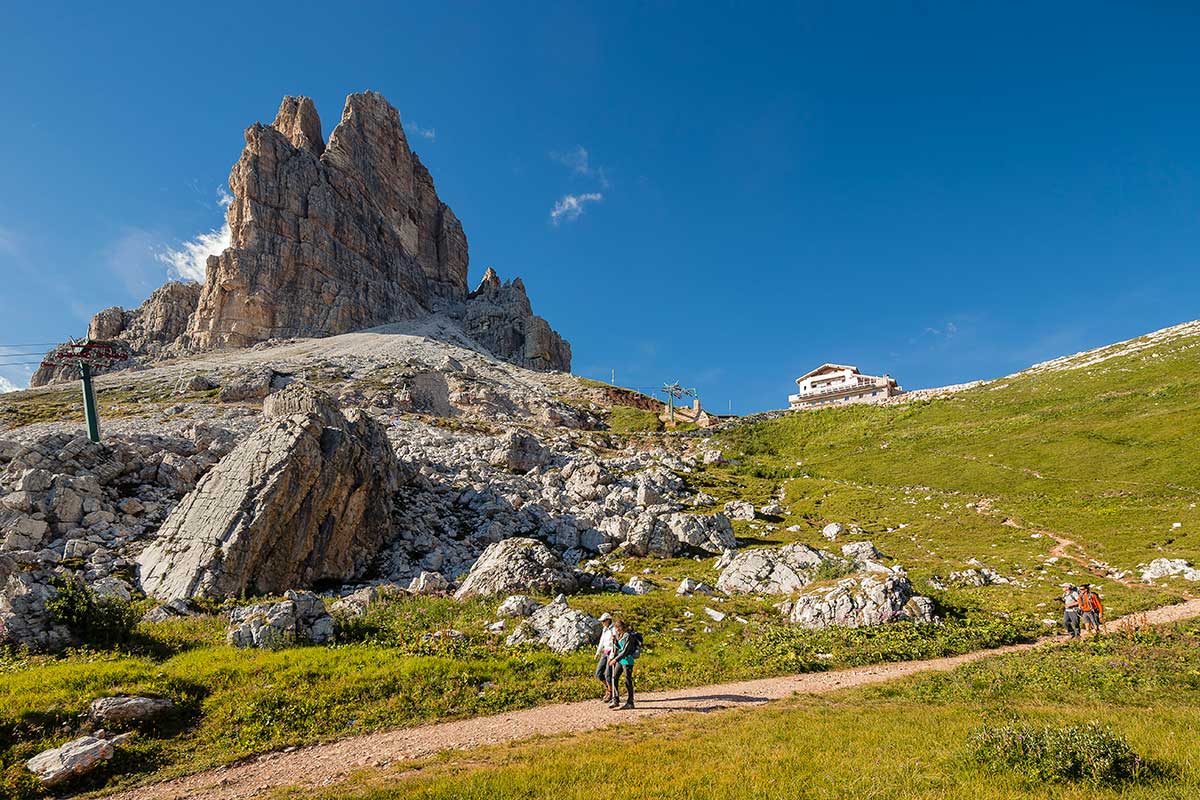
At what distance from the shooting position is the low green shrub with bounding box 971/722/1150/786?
8.93 metres

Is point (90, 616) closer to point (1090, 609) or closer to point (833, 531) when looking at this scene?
point (1090, 609)

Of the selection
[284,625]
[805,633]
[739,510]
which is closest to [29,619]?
[284,625]

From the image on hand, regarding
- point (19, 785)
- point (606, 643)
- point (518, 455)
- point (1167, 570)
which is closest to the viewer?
point (19, 785)

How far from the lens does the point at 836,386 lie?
14200 centimetres

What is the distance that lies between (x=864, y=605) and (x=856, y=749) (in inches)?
573

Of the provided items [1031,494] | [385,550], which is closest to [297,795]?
[385,550]

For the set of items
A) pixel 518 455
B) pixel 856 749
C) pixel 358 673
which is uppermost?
pixel 518 455

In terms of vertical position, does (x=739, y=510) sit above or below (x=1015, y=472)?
below

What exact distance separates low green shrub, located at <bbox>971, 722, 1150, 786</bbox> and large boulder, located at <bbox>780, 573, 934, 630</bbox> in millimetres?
13963

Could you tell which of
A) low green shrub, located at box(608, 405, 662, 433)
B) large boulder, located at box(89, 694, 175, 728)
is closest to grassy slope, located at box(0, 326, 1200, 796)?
large boulder, located at box(89, 694, 175, 728)

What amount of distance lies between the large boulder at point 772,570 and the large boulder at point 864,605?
15.0 feet

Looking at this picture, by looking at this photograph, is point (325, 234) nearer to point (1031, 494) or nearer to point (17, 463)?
point (17, 463)

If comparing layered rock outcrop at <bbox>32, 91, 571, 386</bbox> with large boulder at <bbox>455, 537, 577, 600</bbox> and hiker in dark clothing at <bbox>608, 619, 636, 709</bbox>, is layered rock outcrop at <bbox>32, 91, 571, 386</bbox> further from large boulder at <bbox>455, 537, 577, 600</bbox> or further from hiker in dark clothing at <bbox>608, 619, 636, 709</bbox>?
hiker in dark clothing at <bbox>608, 619, 636, 709</bbox>

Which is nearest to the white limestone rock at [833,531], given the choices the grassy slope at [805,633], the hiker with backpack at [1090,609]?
the grassy slope at [805,633]
